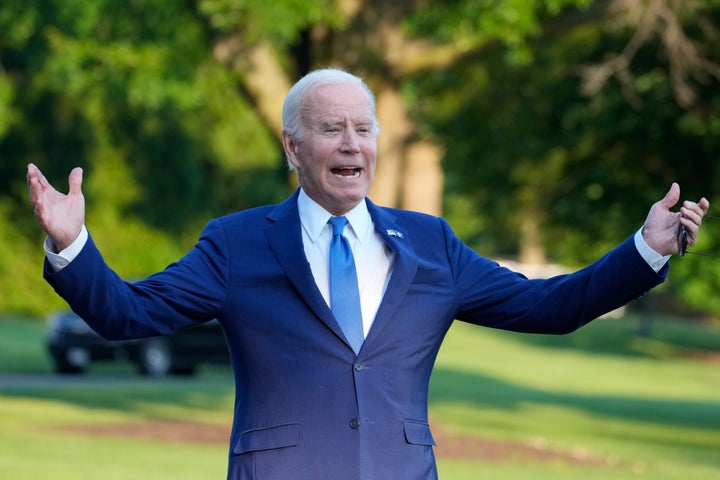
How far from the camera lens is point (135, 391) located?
2250 centimetres

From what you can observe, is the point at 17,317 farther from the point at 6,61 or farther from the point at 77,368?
the point at 77,368

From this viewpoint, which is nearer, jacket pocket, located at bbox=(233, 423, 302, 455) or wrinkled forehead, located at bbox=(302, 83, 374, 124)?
jacket pocket, located at bbox=(233, 423, 302, 455)

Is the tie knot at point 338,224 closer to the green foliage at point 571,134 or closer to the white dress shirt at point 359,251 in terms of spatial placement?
the white dress shirt at point 359,251

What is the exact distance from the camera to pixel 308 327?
372 centimetres

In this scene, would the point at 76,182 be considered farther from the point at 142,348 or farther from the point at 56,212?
the point at 142,348

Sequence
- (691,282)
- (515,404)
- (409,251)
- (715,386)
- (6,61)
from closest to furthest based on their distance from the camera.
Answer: (409,251)
(691,282)
(515,404)
(715,386)
(6,61)

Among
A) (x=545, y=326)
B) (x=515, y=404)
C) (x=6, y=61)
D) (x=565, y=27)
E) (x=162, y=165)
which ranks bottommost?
(x=545, y=326)

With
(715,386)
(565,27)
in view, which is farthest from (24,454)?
(715,386)

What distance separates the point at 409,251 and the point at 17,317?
39295 mm

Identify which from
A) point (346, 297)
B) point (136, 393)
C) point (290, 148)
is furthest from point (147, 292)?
point (136, 393)

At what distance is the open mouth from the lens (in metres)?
3.87

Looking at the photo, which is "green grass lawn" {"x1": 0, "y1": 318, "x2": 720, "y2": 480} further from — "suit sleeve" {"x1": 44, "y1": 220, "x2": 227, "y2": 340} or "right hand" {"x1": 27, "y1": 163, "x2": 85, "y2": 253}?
"right hand" {"x1": 27, "y1": 163, "x2": 85, "y2": 253}

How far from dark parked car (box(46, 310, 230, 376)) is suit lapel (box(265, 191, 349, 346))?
20436mm

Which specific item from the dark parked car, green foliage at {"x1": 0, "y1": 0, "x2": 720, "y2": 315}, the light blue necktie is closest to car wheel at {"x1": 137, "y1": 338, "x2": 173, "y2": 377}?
the dark parked car
